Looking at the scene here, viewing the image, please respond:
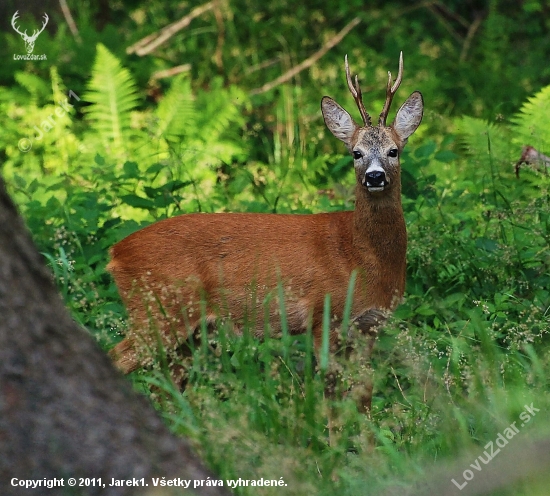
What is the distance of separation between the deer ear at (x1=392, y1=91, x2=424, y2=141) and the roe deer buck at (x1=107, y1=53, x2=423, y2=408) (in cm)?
19

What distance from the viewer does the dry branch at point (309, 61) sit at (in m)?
8.88

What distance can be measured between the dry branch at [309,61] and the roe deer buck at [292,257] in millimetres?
4232

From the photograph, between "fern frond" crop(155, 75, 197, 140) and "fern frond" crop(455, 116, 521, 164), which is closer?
"fern frond" crop(455, 116, 521, 164)

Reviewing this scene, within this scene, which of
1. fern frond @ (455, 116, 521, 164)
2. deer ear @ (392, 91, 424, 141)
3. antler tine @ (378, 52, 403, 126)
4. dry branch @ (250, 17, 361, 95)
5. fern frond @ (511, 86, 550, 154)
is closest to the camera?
antler tine @ (378, 52, 403, 126)

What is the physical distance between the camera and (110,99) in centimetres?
777

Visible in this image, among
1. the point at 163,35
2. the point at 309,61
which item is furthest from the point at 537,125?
the point at 163,35

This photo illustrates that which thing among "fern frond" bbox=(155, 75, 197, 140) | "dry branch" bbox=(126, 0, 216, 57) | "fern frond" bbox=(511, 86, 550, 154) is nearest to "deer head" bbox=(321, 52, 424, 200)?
"fern frond" bbox=(511, 86, 550, 154)

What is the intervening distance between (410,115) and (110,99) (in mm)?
3458

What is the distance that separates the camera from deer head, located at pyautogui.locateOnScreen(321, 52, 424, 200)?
4.53m

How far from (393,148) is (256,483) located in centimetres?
228

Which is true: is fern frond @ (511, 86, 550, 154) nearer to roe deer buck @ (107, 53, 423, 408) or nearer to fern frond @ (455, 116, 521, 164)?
fern frond @ (455, 116, 521, 164)

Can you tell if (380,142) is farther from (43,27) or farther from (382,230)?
(43,27)

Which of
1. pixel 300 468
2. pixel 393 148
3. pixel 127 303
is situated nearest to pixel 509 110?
→ pixel 393 148

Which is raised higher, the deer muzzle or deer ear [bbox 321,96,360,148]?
deer ear [bbox 321,96,360,148]
